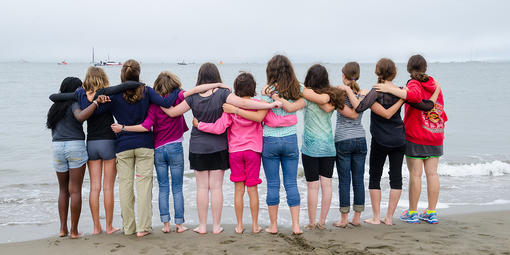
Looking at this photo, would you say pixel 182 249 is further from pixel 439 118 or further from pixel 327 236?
pixel 439 118

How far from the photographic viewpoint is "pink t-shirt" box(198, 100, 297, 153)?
14.4 feet

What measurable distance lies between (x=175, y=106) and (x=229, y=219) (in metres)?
2.10

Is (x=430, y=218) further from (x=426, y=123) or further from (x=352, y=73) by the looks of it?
(x=352, y=73)

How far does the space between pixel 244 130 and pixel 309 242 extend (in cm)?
138

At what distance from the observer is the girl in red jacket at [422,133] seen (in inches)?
190

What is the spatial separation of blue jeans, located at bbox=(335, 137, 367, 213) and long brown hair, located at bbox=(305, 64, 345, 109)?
48cm

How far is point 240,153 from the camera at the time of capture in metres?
4.42

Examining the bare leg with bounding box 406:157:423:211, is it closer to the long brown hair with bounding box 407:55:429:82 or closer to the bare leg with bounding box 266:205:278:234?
the long brown hair with bounding box 407:55:429:82

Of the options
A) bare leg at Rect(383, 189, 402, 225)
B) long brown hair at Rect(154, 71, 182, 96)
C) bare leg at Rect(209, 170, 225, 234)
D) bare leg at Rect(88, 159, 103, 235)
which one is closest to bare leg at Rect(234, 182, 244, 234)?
bare leg at Rect(209, 170, 225, 234)

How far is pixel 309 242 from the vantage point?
14.1 ft

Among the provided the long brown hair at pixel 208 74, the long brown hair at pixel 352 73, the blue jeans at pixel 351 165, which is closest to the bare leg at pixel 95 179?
the long brown hair at pixel 208 74

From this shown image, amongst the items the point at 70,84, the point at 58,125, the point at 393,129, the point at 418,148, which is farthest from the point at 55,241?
the point at 418,148

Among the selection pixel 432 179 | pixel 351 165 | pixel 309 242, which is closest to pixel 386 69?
pixel 351 165

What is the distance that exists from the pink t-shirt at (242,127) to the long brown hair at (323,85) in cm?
43
